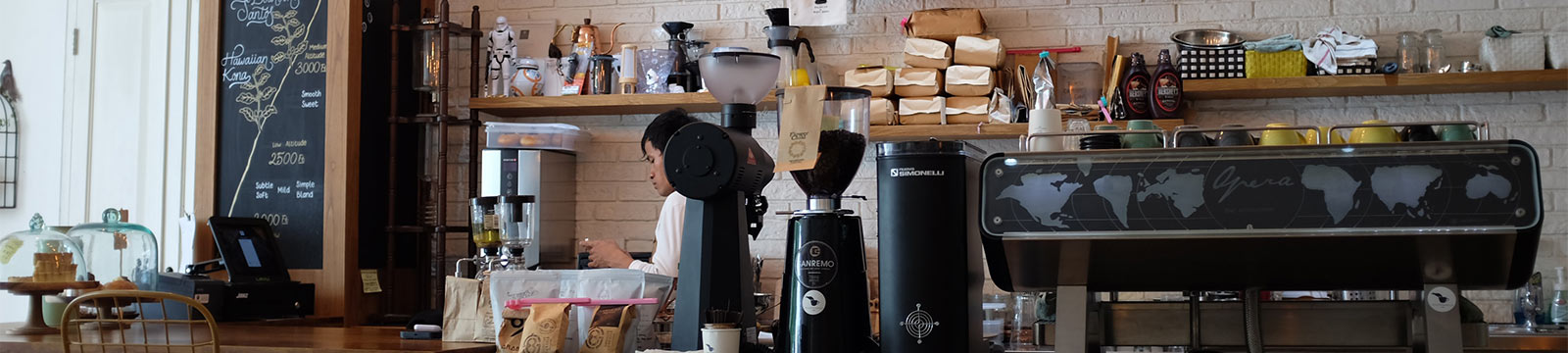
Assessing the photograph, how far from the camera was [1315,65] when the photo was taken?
4.18m

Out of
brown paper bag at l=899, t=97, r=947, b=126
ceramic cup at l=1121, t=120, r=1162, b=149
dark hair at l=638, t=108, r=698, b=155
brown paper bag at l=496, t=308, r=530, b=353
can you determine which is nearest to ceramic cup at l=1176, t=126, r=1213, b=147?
ceramic cup at l=1121, t=120, r=1162, b=149

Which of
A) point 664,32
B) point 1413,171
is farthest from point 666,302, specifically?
point 664,32

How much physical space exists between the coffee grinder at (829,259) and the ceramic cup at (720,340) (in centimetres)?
8

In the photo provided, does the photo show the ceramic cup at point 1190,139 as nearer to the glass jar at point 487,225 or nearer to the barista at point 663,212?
the glass jar at point 487,225

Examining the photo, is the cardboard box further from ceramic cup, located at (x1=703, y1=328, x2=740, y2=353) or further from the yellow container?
ceramic cup, located at (x1=703, y1=328, x2=740, y2=353)

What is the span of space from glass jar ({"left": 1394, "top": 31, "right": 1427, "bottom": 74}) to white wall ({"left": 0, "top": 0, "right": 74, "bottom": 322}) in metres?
4.85

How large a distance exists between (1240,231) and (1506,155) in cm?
31

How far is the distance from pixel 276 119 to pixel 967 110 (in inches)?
95.8

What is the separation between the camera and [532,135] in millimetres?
4656

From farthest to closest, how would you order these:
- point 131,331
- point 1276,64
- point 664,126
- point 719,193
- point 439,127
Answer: point 439,127 → point 1276,64 → point 664,126 → point 131,331 → point 719,193

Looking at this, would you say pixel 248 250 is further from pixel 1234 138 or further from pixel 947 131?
pixel 1234 138

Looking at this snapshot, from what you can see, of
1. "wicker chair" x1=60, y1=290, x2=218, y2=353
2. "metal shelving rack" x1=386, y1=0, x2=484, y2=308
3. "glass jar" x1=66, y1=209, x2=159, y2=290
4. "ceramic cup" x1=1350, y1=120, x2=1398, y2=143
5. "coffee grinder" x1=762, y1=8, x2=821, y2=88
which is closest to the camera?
"ceramic cup" x1=1350, y1=120, x2=1398, y2=143

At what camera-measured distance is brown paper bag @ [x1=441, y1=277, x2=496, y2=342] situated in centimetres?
247

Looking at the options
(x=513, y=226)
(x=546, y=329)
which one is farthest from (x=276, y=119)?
(x=546, y=329)
